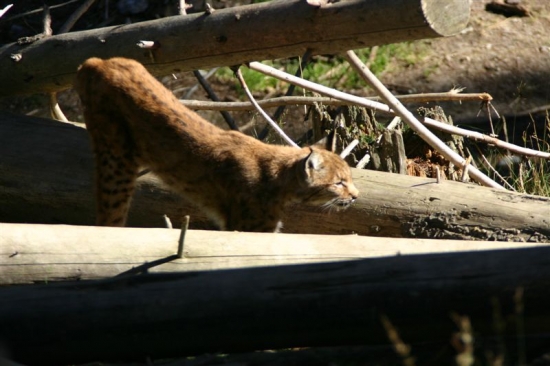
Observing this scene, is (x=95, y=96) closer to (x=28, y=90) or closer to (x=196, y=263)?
(x=28, y=90)

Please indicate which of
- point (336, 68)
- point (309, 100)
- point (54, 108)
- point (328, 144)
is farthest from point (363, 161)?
point (336, 68)

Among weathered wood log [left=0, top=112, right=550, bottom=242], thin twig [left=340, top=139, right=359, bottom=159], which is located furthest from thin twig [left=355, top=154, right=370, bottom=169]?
weathered wood log [left=0, top=112, right=550, bottom=242]

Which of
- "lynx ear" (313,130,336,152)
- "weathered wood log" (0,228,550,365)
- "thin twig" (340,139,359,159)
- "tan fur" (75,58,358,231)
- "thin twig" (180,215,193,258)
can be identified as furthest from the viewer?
"thin twig" (340,139,359,159)

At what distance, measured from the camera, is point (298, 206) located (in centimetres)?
655

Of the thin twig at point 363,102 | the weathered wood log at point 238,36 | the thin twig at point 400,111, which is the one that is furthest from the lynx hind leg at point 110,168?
the thin twig at point 400,111

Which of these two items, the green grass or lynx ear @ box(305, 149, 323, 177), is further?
the green grass

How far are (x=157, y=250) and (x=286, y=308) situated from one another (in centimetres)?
99

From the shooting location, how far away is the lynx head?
6.20m

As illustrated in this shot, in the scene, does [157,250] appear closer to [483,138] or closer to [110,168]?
[110,168]

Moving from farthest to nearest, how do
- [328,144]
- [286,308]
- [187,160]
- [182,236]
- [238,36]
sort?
[328,144]
[238,36]
[187,160]
[182,236]
[286,308]

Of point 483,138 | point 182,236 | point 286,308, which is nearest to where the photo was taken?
point 286,308

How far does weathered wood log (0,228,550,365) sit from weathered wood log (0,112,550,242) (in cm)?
221

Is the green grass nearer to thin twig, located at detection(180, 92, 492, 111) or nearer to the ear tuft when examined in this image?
thin twig, located at detection(180, 92, 492, 111)

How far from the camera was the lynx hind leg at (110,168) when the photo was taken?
21.9 ft
